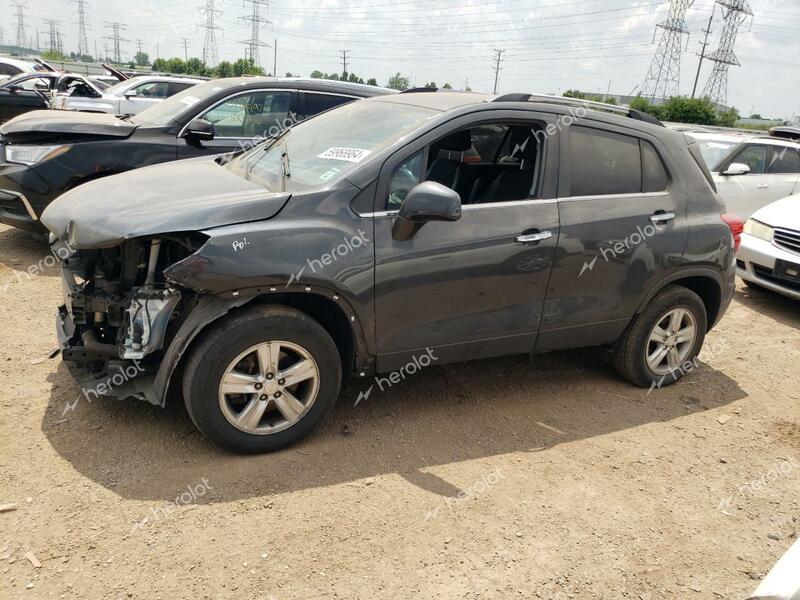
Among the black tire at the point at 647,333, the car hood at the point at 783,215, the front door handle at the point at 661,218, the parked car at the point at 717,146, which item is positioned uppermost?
the parked car at the point at 717,146

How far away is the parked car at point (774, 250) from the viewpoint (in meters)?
6.55

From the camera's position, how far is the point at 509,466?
Answer: 11.5 ft

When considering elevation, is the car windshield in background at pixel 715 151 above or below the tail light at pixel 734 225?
above

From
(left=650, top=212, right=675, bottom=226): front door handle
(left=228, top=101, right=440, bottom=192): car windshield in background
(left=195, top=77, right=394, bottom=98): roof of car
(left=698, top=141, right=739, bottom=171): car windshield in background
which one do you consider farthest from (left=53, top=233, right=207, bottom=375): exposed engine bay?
(left=698, top=141, right=739, bottom=171): car windshield in background

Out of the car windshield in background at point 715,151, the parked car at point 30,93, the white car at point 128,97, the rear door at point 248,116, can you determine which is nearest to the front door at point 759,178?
the car windshield in background at point 715,151

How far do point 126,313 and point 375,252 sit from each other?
49.9 inches

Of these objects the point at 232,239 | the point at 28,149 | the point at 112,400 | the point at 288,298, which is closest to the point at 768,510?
the point at 288,298

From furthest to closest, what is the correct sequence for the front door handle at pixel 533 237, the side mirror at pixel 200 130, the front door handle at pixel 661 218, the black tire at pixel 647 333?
the side mirror at pixel 200 130 < the black tire at pixel 647 333 < the front door handle at pixel 661 218 < the front door handle at pixel 533 237

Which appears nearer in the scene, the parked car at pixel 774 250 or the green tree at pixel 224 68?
the parked car at pixel 774 250

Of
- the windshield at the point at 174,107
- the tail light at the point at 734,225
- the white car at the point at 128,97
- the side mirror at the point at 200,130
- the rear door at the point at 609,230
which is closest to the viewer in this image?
the rear door at the point at 609,230

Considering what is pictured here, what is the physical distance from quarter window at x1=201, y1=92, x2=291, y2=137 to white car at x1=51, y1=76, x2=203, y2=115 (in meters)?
5.58

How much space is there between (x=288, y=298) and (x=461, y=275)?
946mm

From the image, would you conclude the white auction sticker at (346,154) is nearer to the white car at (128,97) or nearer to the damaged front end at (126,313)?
the damaged front end at (126,313)

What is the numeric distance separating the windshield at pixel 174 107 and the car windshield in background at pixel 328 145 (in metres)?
Result: 2.33
